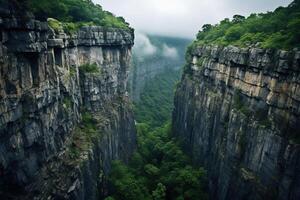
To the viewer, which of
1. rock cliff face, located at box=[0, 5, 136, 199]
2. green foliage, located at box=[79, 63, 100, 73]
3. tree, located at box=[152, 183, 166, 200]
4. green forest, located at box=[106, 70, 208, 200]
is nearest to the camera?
rock cliff face, located at box=[0, 5, 136, 199]

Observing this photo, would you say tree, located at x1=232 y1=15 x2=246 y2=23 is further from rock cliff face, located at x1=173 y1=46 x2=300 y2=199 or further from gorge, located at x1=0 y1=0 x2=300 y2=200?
rock cliff face, located at x1=173 y1=46 x2=300 y2=199

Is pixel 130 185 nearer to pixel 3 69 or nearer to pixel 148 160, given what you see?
pixel 148 160

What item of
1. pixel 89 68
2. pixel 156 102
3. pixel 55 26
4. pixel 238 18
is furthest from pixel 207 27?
pixel 55 26

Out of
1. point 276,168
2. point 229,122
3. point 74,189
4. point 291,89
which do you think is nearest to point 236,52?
point 229,122

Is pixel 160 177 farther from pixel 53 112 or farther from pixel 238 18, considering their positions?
pixel 238 18

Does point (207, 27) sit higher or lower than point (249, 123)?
higher

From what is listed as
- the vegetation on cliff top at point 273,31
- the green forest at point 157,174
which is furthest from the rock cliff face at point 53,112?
the vegetation on cliff top at point 273,31

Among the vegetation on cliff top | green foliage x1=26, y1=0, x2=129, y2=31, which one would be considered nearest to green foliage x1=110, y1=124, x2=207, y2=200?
the vegetation on cliff top
